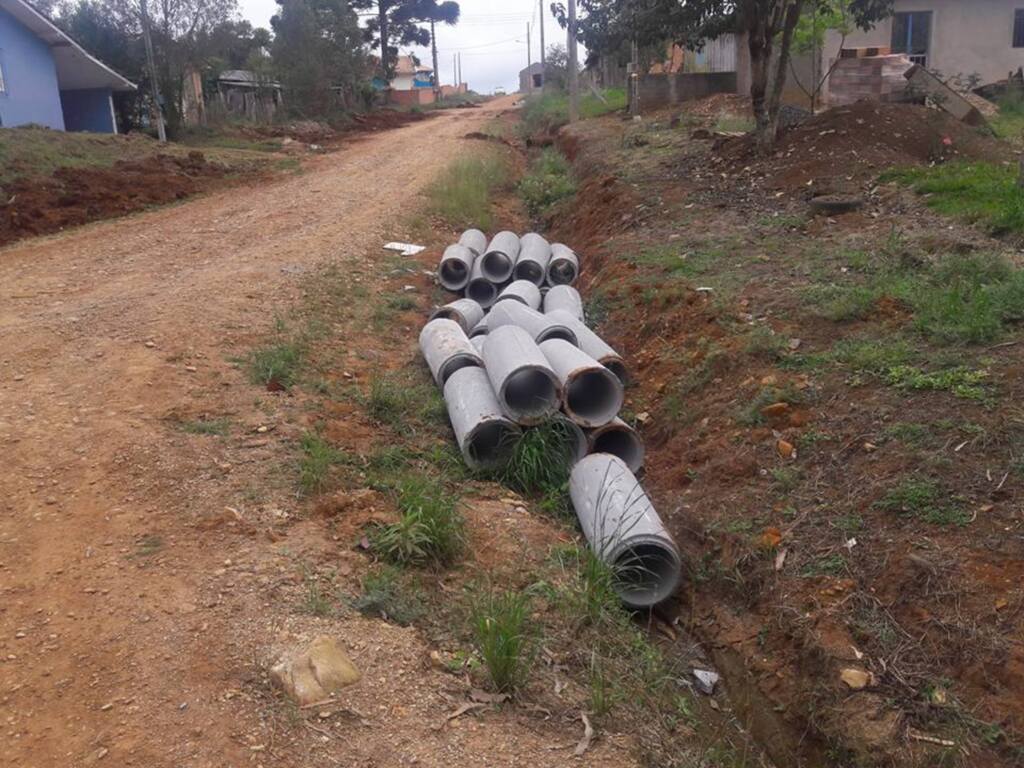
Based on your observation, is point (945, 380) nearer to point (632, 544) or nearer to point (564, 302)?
point (632, 544)

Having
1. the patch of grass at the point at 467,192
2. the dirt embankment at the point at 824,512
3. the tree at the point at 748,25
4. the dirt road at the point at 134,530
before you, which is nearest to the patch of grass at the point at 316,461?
the dirt road at the point at 134,530

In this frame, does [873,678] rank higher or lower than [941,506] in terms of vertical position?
lower

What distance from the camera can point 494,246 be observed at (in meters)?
9.87

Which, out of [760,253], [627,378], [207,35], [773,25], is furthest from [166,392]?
[207,35]

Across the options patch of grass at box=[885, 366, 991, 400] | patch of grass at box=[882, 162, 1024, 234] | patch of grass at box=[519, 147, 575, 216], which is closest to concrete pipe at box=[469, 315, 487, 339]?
patch of grass at box=[885, 366, 991, 400]

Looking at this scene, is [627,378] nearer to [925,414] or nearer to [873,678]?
[925,414]

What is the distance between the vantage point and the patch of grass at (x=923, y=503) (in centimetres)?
408

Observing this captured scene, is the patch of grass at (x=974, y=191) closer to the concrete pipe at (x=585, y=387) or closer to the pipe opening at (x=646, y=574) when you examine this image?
the concrete pipe at (x=585, y=387)

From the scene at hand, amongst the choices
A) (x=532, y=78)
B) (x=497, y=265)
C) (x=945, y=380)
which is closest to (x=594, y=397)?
(x=945, y=380)

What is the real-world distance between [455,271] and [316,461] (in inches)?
198

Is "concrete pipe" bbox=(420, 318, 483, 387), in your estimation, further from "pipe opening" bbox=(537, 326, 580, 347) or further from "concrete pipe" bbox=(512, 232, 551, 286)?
"concrete pipe" bbox=(512, 232, 551, 286)

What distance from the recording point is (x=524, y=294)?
8.32 m

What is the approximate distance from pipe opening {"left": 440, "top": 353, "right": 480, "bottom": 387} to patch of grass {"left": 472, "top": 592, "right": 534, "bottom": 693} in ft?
9.95

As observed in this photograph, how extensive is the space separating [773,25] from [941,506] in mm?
9677
